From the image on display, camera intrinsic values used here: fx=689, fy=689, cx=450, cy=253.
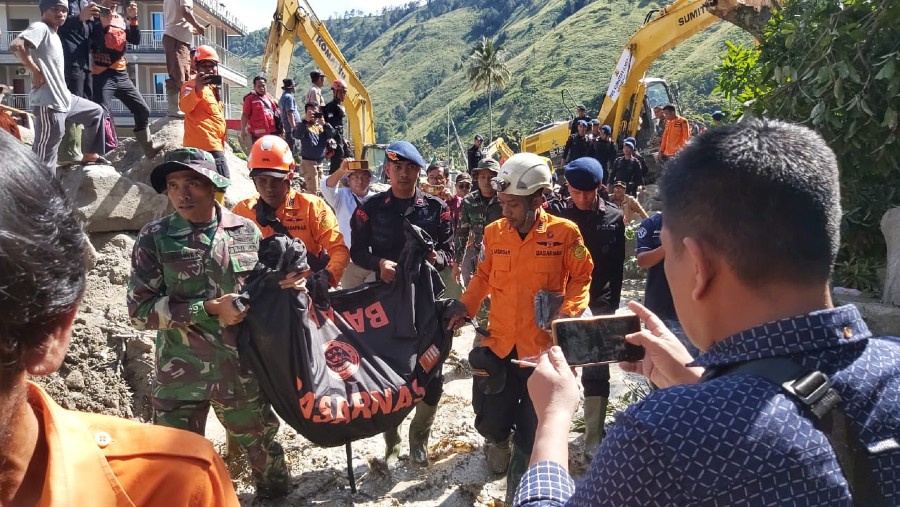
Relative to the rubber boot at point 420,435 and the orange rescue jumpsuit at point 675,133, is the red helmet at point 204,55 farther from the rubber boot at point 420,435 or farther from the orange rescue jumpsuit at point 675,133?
the orange rescue jumpsuit at point 675,133

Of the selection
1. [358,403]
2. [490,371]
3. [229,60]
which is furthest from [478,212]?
[229,60]

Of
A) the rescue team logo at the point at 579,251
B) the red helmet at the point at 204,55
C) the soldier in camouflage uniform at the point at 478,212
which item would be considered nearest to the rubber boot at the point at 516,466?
the rescue team logo at the point at 579,251

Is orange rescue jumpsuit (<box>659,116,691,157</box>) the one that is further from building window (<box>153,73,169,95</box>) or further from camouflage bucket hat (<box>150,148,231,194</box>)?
building window (<box>153,73,169,95</box>)

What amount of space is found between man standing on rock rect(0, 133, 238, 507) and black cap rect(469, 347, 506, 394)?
273 cm

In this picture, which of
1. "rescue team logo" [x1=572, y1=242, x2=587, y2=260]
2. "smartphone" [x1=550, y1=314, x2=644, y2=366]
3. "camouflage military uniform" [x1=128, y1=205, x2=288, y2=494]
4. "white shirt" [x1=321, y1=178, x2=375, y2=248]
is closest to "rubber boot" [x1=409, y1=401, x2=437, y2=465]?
"camouflage military uniform" [x1=128, y1=205, x2=288, y2=494]

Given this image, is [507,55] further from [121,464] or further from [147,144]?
[121,464]

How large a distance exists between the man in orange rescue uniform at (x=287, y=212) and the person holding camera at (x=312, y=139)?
5277 millimetres

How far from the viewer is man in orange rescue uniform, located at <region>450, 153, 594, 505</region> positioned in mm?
3896

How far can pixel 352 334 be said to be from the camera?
403 cm

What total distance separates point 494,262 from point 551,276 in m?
0.35

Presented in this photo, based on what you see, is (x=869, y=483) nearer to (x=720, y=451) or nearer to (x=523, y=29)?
(x=720, y=451)

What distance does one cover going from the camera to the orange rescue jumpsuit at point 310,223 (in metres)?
4.25

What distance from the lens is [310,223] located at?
14.2 ft

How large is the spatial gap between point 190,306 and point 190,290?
14 centimetres
